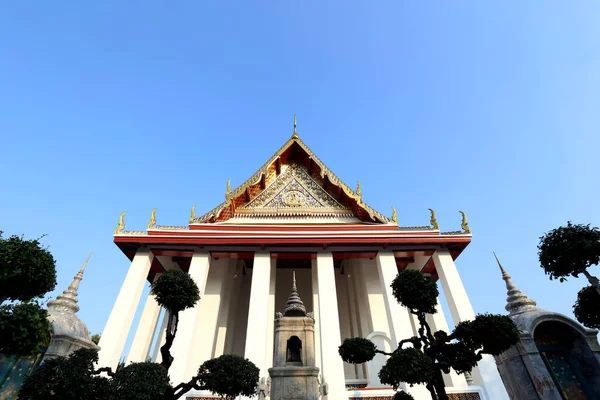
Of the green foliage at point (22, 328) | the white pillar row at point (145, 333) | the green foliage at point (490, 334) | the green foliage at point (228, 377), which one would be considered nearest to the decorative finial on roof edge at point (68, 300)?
the white pillar row at point (145, 333)

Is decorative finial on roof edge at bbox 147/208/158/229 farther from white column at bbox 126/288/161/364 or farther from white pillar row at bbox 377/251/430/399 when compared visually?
white pillar row at bbox 377/251/430/399

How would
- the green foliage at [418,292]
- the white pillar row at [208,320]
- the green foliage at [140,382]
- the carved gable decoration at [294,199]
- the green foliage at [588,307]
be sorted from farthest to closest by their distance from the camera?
the carved gable decoration at [294,199] → the white pillar row at [208,320] → the green foliage at [588,307] → the green foliage at [418,292] → the green foliage at [140,382]

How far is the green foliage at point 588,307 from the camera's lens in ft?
16.4

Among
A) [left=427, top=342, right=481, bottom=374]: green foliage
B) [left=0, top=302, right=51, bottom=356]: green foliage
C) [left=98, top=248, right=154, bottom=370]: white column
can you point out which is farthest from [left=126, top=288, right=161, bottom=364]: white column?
[left=427, top=342, right=481, bottom=374]: green foliage

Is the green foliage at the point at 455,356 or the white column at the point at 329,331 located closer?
the green foliage at the point at 455,356

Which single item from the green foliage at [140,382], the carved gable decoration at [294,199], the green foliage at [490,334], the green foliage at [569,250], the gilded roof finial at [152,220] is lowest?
the green foliage at [140,382]

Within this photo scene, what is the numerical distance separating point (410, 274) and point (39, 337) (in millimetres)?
4837

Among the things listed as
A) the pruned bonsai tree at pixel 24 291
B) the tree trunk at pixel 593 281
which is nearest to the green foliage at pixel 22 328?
the pruned bonsai tree at pixel 24 291

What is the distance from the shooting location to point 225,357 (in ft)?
13.9

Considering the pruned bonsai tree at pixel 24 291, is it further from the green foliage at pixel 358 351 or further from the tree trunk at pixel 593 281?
the tree trunk at pixel 593 281

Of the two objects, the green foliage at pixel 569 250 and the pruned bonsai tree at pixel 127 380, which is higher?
the green foliage at pixel 569 250

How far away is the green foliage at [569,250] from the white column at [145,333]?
787 centimetres

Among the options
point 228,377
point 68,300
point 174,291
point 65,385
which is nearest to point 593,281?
point 228,377

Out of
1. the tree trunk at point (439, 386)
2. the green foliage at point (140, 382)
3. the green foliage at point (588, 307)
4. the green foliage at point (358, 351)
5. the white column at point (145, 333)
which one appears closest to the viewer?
the green foliage at point (140, 382)
